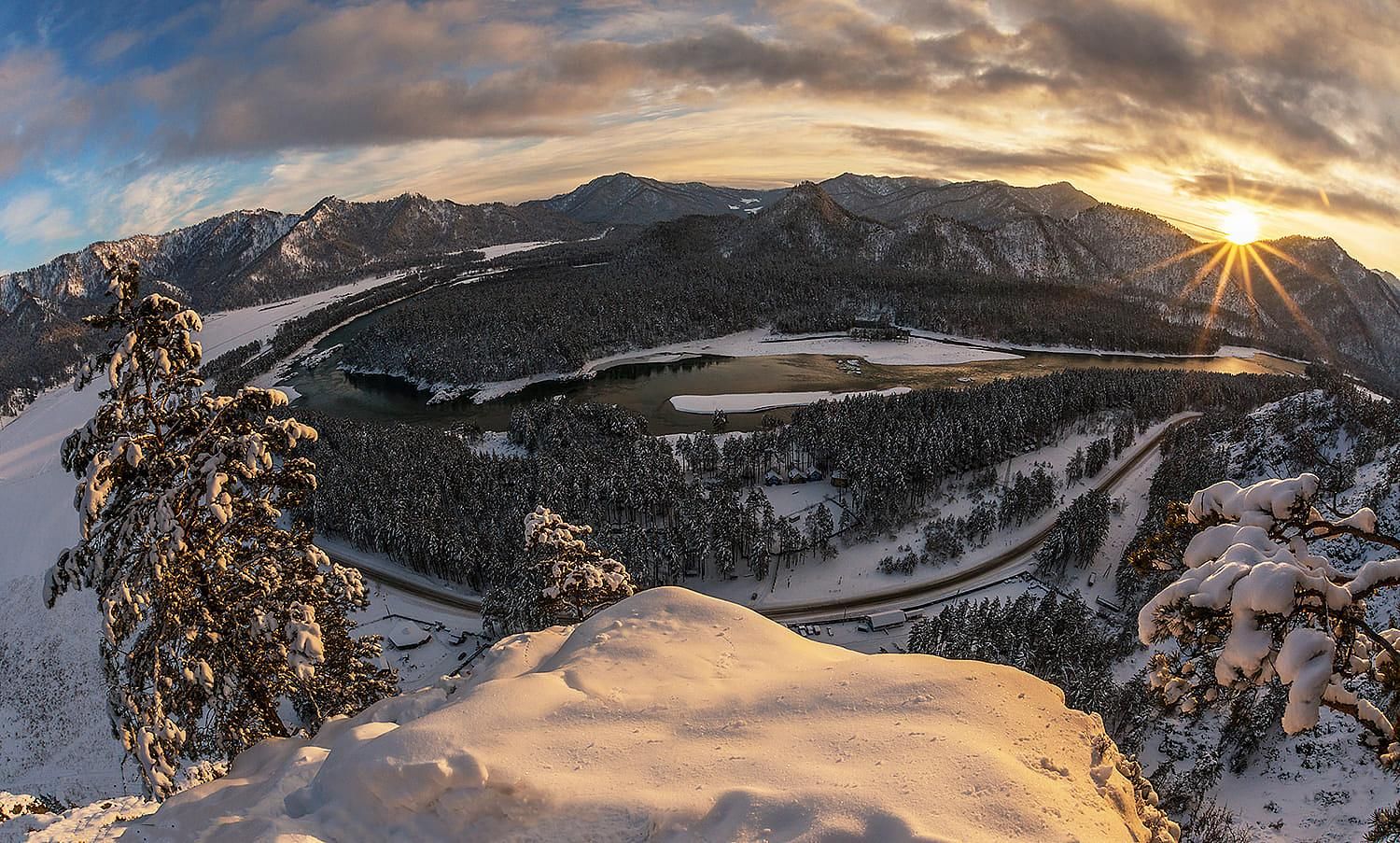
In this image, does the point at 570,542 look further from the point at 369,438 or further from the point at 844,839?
the point at 369,438

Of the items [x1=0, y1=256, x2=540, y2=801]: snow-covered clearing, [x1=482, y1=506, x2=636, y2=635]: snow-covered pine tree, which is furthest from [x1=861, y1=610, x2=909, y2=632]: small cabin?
[x1=0, y1=256, x2=540, y2=801]: snow-covered clearing

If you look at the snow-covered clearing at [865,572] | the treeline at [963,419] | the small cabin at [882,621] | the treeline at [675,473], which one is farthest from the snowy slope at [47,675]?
the treeline at [963,419]

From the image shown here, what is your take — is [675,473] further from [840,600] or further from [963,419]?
[963,419]

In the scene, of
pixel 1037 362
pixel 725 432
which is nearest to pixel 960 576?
pixel 725 432

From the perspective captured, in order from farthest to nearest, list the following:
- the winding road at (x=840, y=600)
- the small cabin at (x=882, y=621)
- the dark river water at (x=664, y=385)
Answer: the dark river water at (x=664, y=385) < the winding road at (x=840, y=600) < the small cabin at (x=882, y=621)

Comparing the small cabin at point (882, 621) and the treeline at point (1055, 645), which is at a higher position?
the treeline at point (1055, 645)

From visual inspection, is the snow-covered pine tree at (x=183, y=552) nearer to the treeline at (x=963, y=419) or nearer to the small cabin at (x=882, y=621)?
the small cabin at (x=882, y=621)

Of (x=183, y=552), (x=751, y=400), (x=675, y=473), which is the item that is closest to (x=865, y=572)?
(x=675, y=473)
